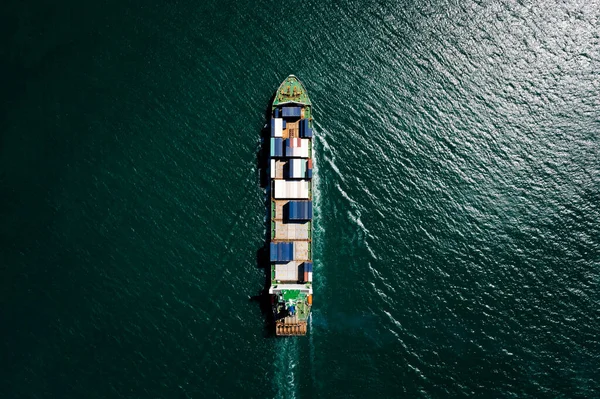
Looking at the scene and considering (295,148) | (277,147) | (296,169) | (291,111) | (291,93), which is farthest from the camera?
(291,93)

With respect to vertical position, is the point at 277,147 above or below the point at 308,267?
above

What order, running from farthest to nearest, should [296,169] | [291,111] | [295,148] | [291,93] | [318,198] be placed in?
[318,198] < [291,93] < [291,111] < [295,148] < [296,169]

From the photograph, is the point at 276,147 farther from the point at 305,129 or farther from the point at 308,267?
the point at 308,267

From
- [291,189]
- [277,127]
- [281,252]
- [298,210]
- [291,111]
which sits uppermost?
[291,111]

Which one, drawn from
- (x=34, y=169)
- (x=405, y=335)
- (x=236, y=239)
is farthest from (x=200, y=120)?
(x=405, y=335)

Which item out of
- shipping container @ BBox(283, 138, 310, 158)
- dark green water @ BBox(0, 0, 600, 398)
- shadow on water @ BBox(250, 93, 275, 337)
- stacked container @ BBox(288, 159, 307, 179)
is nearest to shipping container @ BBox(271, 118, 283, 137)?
shadow on water @ BBox(250, 93, 275, 337)

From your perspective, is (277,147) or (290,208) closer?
(290,208)

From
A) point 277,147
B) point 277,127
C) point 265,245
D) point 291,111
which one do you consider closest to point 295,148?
point 277,147
